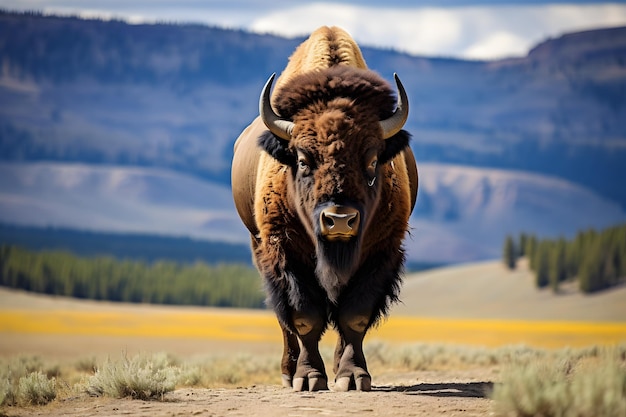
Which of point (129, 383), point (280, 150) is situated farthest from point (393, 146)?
point (129, 383)

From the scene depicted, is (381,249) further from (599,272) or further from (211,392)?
(599,272)

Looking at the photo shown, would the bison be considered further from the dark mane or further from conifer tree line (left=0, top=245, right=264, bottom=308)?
conifer tree line (left=0, top=245, right=264, bottom=308)

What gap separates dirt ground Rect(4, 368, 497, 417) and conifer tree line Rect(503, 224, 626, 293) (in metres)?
54.5

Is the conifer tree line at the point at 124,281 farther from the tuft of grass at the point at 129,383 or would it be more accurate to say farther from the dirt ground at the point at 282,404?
the dirt ground at the point at 282,404

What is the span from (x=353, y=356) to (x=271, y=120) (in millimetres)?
2153

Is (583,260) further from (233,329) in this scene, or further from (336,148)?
(336,148)

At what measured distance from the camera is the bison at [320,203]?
10.2 metres

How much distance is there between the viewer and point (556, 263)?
6706 centimetres

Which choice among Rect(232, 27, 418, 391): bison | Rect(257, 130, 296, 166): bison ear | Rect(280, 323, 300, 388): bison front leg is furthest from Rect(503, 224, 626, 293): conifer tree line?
Rect(257, 130, 296, 166): bison ear

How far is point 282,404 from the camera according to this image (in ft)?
31.1

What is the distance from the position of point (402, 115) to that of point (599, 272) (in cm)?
5563

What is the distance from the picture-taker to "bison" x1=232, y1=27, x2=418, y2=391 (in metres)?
10.2

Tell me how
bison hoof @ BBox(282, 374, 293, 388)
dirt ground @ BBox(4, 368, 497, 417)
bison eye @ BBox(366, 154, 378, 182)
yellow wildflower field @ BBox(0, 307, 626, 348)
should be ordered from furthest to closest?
yellow wildflower field @ BBox(0, 307, 626, 348), bison hoof @ BBox(282, 374, 293, 388), bison eye @ BBox(366, 154, 378, 182), dirt ground @ BBox(4, 368, 497, 417)

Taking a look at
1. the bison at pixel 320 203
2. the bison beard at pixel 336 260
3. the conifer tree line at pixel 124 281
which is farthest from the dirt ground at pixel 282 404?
the conifer tree line at pixel 124 281
